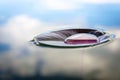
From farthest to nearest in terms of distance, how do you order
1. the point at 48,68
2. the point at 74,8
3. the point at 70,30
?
the point at 74,8 → the point at 70,30 → the point at 48,68

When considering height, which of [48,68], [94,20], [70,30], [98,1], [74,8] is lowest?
[48,68]

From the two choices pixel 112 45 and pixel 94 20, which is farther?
pixel 94 20

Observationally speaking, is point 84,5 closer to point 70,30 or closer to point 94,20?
point 94,20

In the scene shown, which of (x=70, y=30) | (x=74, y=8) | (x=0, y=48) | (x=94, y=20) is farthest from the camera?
(x=74, y=8)

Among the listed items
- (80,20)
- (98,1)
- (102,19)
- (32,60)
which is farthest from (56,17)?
(32,60)

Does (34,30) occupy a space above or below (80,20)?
below

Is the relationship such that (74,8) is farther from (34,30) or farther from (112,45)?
(112,45)
